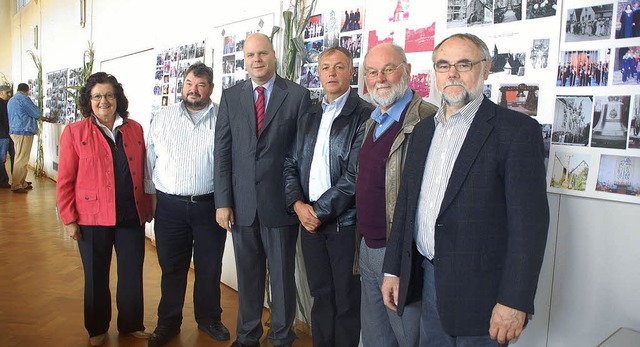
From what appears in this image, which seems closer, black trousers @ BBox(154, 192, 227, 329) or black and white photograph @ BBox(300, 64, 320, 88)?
black trousers @ BBox(154, 192, 227, 329)

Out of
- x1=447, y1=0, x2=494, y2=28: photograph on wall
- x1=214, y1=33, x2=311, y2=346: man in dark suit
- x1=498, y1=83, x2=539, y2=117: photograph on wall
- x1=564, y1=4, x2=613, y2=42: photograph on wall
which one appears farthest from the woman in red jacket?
x1=564, y1=4, x2=613, y2=42: photograph on wall

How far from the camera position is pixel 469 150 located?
148 cm

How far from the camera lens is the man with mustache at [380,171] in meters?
1.99

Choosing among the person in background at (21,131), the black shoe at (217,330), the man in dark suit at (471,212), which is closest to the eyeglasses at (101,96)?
the black shoe at (217,330)

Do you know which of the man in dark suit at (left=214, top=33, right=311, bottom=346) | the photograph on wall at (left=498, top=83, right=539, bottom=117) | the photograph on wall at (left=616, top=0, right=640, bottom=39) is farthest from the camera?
the man in dark suit at (left=214, top=33, right=311, bottom=346)

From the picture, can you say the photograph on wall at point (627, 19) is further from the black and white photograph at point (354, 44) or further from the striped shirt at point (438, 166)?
the black and white photograph at point (354, 44)

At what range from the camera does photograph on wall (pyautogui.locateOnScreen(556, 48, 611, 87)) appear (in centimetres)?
178

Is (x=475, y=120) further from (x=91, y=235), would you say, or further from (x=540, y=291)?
(x=91, y=235)

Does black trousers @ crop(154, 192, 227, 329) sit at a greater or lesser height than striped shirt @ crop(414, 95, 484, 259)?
lesser

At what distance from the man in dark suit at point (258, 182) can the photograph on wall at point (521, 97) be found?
1066 millimetres

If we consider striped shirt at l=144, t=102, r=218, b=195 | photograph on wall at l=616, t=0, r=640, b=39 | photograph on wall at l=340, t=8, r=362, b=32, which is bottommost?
striped shirt at l=144, t=102, r=218, b=195

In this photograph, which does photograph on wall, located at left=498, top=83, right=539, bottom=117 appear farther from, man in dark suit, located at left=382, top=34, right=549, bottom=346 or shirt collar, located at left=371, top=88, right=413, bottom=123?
man in dark suit, located at left=382, top=34, right=549, bottom=346

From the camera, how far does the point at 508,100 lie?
207 cm

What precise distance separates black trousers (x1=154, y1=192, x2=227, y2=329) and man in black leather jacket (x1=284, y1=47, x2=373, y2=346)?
2.44 feet
